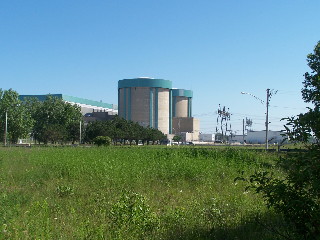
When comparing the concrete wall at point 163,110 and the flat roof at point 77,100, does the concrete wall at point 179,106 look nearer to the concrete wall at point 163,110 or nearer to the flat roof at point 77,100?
the concrete wall at point 163,110

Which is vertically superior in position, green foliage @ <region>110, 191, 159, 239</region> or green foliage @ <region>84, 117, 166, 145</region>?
green foliage @ <region>84, 117, 166, 145</region>

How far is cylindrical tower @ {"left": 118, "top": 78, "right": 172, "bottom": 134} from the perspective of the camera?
424 ft

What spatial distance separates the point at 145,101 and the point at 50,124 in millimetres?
57781

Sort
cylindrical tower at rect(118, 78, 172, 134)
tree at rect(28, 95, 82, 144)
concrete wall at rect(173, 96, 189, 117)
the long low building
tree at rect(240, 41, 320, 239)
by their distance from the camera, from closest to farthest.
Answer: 1. tree at rect(240, 41, 320, 239)
2. tree at rect(28, 95, 82, 144)
3. the long low building
4. cylindrical tower at rect(118, 78, 172, 134)
5. concrete wall at rect(173, 96, 189, 117)

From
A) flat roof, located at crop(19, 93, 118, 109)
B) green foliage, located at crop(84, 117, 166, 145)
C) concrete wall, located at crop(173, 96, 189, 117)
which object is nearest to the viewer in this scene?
green foliage, located at crop(84, 117, 166, 145)

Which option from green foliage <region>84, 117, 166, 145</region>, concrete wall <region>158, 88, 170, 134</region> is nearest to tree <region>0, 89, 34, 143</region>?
green foliage <region>84, 117, 166, 145</region>

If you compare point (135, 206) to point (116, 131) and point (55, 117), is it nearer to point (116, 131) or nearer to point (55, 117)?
point (116, 131)

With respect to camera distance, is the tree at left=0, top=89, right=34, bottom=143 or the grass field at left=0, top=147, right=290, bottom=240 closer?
the grass field at left=0, top=147, right=290, bottom=240

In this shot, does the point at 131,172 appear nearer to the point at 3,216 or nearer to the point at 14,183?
the point at 14,183

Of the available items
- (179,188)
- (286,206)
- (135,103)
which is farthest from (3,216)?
(135,103)

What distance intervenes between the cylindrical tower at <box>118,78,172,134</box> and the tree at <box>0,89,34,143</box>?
6453 cm

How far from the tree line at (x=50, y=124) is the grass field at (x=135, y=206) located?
54.8 meters

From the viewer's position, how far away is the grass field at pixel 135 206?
17.7 ft

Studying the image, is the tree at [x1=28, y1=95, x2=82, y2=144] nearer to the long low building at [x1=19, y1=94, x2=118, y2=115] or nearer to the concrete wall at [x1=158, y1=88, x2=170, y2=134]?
the long low building at [x1=19, y1=94, x2=118, y2=115]
